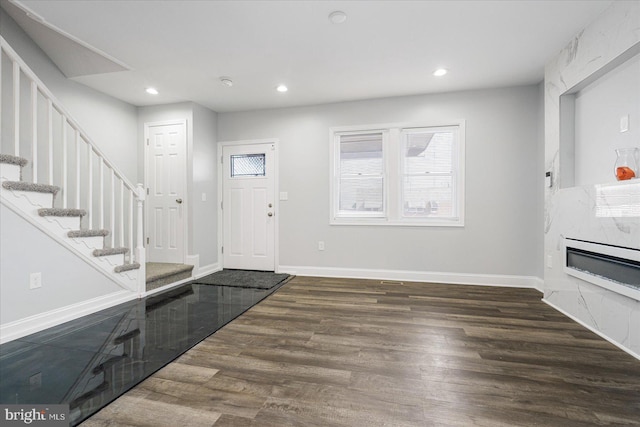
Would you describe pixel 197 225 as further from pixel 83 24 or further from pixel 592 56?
pixel 592 56

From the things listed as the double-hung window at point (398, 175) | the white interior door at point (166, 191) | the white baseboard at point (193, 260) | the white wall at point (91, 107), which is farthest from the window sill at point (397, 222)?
the white wall at point (91, 107)

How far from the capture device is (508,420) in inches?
54.4

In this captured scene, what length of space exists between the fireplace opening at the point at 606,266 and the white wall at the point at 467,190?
0.99 meters

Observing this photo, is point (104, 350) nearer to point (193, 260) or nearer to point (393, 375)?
point (393, 375)

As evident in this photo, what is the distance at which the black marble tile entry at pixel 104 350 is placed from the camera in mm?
1567

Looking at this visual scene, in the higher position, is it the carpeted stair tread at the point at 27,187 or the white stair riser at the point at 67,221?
the carpeted stair tread at the point at 27,187

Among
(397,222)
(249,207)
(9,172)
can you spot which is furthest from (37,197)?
(397,222)

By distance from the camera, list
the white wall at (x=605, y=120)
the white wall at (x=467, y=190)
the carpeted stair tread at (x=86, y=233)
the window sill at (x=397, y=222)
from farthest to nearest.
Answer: the window sill at (x=397, y=222) < the white wall at (x=467, y=190) < the carpeted stair tread at (x=86, y=233) < the white wall at (x=605, y=120)

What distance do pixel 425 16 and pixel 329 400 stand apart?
2.87 m

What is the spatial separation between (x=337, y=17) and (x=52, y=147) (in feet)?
10.4

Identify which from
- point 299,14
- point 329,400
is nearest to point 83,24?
point 299,14

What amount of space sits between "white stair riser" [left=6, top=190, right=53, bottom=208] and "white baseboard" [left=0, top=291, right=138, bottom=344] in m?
0.93

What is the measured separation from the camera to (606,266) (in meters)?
Result: 2.29

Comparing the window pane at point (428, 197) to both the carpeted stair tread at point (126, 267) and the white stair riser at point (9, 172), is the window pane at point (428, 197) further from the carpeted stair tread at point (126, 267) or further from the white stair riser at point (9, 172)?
the white stair riser at point (9, 172)
